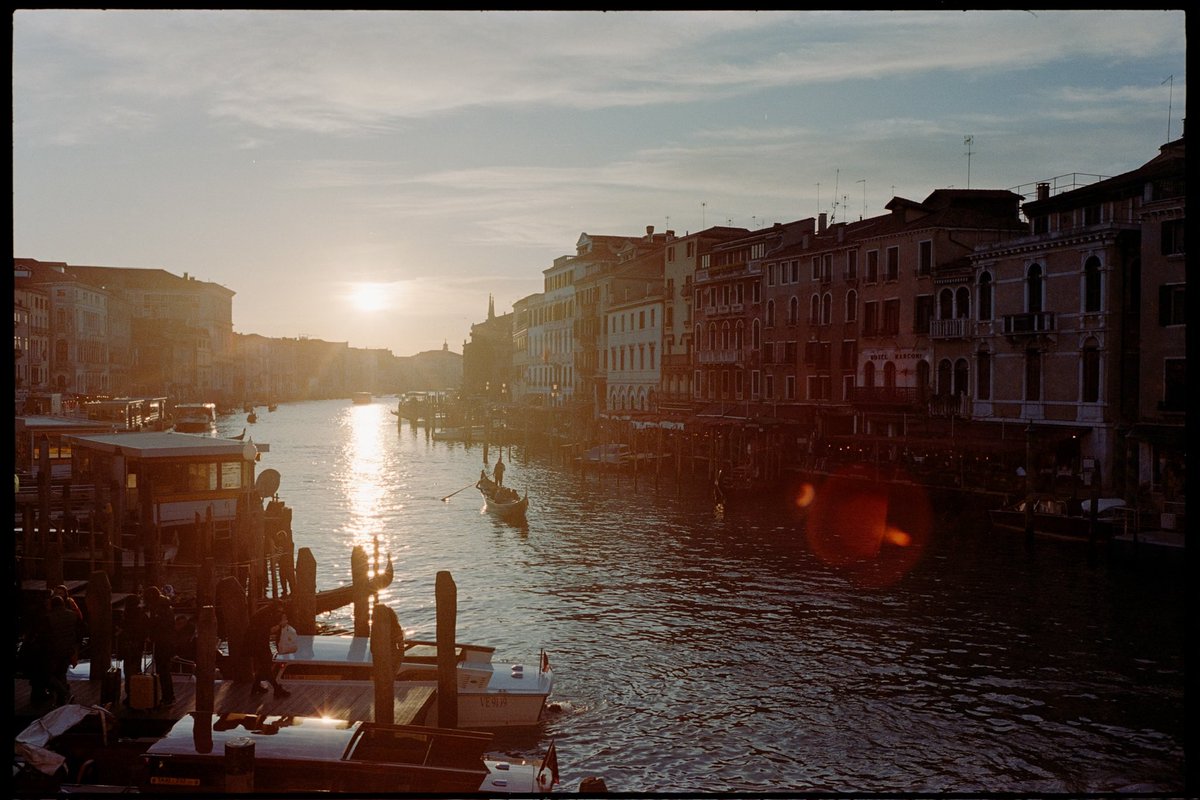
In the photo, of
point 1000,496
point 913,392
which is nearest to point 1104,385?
point 1000,496

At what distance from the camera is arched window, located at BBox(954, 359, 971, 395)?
144 feet

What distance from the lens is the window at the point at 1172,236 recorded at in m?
32.5

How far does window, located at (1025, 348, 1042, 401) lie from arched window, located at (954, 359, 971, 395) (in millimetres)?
3540

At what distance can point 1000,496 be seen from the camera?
127ft

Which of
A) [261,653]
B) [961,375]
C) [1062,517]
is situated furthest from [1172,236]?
[261,653]

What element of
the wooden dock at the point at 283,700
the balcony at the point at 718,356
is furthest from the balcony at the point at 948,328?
the wooden dock at the point at 283,700

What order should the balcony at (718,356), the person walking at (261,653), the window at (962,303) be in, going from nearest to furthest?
the person walking at (261,653) → the window at (962,303) → the balcony at (718,356)

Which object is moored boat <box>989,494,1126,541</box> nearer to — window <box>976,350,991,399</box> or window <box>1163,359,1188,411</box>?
window <box>1163,359,1188,411</box>

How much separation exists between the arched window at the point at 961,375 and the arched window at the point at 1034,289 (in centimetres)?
442

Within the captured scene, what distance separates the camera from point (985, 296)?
43094 mm

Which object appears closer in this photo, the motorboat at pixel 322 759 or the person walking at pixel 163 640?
the motorboat at pixel 322 759

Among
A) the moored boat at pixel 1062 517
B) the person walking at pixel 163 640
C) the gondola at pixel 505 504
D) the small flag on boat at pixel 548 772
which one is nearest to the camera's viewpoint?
the small flag on boat at pixel 548 772

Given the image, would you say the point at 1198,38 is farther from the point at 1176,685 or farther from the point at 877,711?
the point at 1176,685

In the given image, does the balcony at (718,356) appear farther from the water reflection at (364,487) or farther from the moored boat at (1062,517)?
the moored boat at (1062,517)
